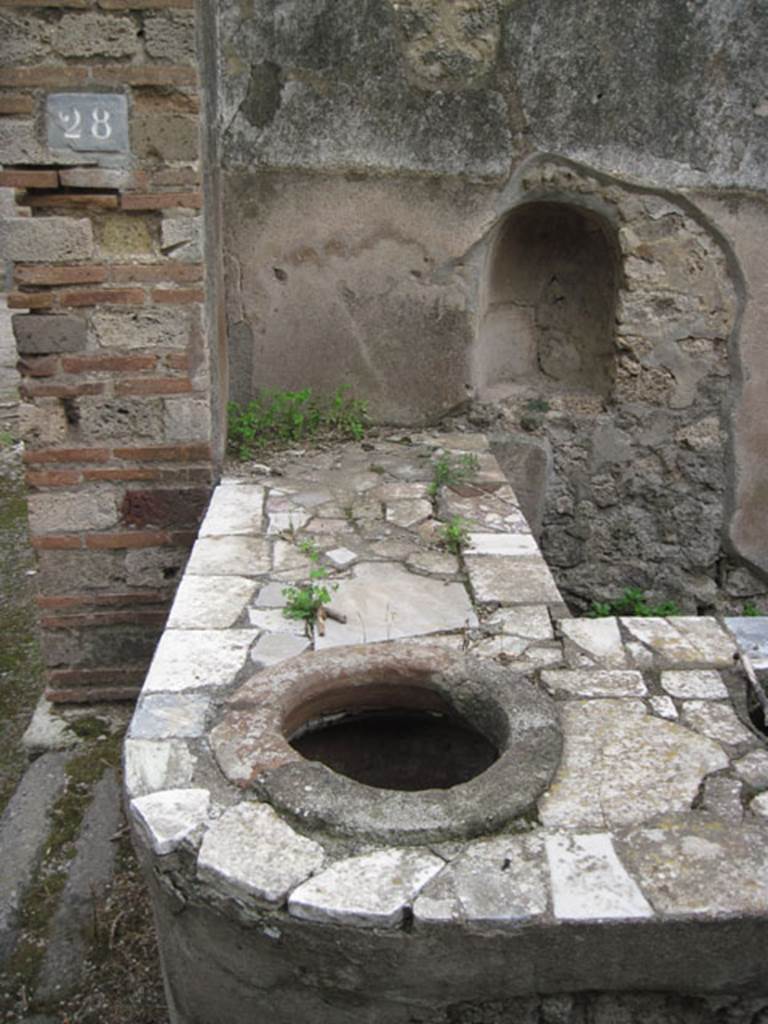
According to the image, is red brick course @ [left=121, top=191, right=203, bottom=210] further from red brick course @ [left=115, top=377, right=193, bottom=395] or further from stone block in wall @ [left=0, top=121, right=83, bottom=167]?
red brick course @ [left=115, top=377, right=193, bottom=395]

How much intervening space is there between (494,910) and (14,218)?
2757mm

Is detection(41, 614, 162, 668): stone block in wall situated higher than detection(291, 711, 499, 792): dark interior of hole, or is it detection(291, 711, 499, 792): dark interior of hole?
detection(291, 711, 499, 792): dark interior of hole

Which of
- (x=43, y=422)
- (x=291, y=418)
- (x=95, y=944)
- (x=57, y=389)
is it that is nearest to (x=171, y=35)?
(x=57, y=389)

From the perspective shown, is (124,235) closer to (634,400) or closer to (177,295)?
(177,295)

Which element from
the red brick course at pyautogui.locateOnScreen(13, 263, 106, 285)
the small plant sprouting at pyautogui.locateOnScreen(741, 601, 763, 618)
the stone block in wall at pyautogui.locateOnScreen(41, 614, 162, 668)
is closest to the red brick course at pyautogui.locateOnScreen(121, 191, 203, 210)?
the red brick course at pyautogui.locateOnScreen(13, 263, 106, 285)

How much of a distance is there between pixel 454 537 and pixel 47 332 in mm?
1609

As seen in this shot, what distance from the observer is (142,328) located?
348 cm

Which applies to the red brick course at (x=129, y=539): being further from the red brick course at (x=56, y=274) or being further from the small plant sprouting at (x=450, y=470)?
the small plant sprouting at (x=450, y=470)

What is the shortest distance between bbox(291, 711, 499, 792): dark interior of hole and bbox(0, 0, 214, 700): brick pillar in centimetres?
140

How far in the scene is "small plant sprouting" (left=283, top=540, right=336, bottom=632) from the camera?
111 inches

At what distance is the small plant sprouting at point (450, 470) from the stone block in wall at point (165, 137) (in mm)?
1490

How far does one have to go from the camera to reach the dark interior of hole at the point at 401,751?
8.53ft

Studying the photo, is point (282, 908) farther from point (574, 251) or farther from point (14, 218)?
point (574, 251)

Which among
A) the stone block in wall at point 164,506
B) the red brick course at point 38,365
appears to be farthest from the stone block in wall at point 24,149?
the stone block in wall at point 164,506
